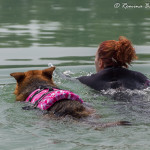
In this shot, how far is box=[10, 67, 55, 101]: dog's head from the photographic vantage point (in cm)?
780

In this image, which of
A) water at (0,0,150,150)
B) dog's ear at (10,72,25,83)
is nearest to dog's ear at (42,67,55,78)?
dog's ear at (10,72,25,83)

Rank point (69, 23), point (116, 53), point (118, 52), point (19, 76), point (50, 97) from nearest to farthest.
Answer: point (50, 97), point (19, 76), point (118, 52), point (116, 53), point (69, 23)

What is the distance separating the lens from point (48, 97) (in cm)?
694

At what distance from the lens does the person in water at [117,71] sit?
27.0 feet

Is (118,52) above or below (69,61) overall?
above

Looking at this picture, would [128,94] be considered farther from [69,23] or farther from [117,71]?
[69,23]

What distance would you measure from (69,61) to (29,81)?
157 inches

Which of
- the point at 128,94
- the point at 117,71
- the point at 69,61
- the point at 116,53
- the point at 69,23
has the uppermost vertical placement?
the point at 69,23

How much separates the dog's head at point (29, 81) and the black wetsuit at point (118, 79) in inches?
36.3

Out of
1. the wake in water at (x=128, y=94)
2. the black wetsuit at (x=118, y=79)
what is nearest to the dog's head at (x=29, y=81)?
the black wetsuit at (x=118, y=79)

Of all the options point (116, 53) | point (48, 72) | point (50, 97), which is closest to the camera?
point (50, 97)

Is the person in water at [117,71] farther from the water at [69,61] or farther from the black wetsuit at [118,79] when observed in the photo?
the water at [69,61]

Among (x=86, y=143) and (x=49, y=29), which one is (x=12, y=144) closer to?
(x=86, y=143)

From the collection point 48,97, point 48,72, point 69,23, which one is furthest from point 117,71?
point 69,23
